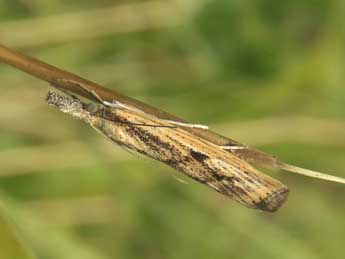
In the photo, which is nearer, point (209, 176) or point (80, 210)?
point (209, 176)

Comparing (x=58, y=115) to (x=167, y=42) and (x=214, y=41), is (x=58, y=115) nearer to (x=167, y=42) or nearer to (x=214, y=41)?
(x=167, y=42)

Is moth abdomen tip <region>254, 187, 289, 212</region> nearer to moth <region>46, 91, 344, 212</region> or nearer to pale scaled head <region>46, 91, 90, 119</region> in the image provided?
moth <region>46, 91, 344, 212</region>

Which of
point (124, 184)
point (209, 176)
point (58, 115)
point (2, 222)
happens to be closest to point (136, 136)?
point (209, 176)

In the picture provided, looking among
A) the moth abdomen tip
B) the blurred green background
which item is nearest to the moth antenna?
the moth abdomen tip

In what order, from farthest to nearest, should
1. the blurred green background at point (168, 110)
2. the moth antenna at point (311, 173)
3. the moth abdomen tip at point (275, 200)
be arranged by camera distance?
the blurred green background at point (168, 110) → the moth abdomen tip at point (275, 200) → the moth antenna at point (311, 173)

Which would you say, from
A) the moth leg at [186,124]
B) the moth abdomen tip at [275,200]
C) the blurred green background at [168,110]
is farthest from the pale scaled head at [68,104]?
the blurred green background at [168,110]

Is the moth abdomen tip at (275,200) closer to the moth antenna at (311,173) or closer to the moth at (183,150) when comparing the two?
the moth at (183,150)
